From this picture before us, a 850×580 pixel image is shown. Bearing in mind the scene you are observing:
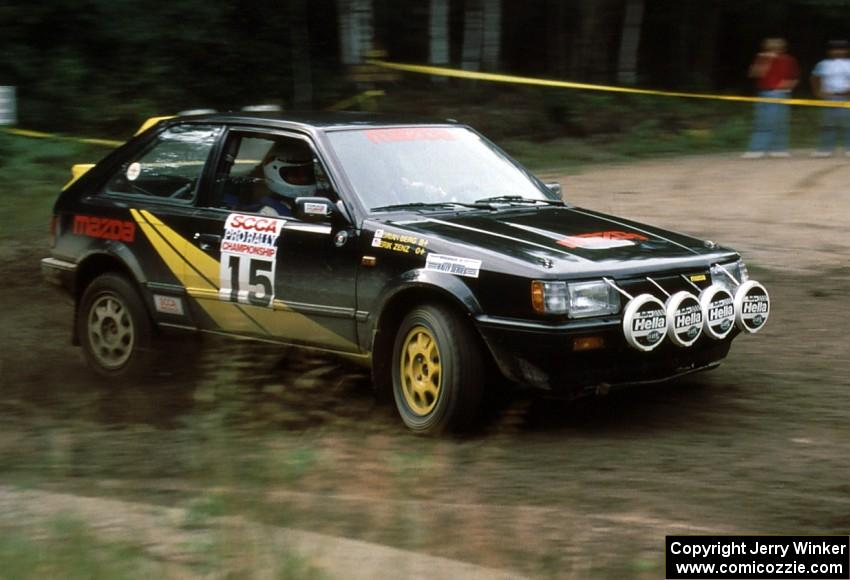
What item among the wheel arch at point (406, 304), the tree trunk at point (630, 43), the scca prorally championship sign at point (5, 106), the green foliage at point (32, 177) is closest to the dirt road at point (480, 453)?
the wheel arch at point (406, 304)

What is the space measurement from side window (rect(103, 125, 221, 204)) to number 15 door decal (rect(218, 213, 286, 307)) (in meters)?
0.51

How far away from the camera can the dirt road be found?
4812 mm

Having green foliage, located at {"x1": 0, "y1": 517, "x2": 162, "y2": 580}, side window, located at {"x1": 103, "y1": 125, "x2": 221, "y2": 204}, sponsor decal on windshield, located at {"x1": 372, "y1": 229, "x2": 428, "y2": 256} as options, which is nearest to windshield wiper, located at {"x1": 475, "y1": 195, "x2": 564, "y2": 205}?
sponsor decal on windshield, located at {"x1": 372, "y1": 229, "x2": 428, "y2": 256}

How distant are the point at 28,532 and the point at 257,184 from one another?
10.1 feet

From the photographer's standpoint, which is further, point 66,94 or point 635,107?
point 635,107

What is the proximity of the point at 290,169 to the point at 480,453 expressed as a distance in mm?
2086

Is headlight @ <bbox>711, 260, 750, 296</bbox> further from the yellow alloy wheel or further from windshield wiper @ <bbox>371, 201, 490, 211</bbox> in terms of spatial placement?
the yellow alloy wheel

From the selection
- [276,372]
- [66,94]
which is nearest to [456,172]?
[276,372]

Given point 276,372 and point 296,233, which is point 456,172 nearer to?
point 296,233

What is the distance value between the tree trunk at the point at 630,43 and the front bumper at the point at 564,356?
22.9m

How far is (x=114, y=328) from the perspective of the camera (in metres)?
8.04

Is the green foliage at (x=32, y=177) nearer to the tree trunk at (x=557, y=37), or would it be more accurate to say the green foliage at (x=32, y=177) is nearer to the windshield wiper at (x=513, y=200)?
the windshield wiper at (x=513, y=200)

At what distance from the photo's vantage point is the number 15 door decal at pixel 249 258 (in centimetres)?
708

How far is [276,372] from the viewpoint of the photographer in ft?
24.9
